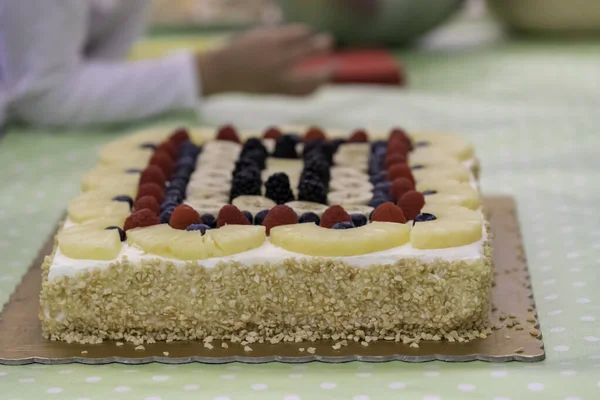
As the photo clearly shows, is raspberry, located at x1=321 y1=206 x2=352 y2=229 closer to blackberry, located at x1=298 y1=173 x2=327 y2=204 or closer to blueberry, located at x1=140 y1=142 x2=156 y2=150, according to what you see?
blackberry, located at x1=298 y1=173 x2=327 y2=204

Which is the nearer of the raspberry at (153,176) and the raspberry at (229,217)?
the raspberry at (229,217)

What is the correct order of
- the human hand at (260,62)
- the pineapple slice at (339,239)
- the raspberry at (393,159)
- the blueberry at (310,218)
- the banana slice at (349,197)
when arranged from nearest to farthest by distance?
the pineapple slice at (339,239), the blueberry at (310,218), the banana slice at (349,197), the raspberry at (393,159), the human hand at (260,62)

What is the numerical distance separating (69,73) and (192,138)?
0.61 m

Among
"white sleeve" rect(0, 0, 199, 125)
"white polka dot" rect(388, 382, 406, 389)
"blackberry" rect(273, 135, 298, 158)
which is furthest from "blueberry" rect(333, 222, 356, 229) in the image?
"white sleeve" rect(0, 0, 199, 125)

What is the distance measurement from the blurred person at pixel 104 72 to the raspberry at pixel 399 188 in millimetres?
1106

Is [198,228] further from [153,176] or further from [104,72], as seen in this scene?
[104,72]

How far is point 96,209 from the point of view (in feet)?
4.37

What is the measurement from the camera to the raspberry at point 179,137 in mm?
1745

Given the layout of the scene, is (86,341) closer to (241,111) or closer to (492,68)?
(241,111)

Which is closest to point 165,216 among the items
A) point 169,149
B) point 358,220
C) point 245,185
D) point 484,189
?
point 245,185

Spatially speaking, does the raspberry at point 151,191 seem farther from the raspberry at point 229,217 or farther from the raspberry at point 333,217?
the raspberry at point 333,217

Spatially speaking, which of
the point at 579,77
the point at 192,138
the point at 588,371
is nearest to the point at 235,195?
the point at 192,138

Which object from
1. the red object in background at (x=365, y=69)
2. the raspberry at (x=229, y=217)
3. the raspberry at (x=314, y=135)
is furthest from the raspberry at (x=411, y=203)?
the red object in background at (x=365, y=69)

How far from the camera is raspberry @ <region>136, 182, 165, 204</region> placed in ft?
4.55
